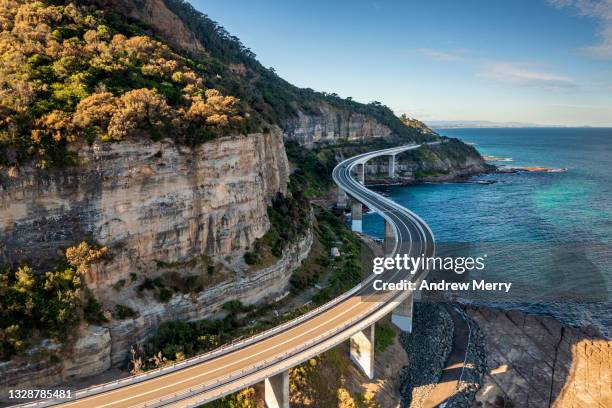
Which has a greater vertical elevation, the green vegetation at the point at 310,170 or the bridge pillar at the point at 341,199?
the green vegetation at the point at 310,170

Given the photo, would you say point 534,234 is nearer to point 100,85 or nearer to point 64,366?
point 100,85

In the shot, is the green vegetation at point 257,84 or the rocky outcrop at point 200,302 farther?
the green vegetation at point 257,84

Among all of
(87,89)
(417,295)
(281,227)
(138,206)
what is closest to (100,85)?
(87,89)

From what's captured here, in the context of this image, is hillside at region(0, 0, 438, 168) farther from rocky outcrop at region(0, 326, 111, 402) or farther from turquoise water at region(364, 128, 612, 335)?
turquoise water at region(364, 128, 612, 335)

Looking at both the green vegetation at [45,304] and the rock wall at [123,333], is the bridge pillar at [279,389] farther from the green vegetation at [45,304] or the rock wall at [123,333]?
the green vegetation at [45,304]

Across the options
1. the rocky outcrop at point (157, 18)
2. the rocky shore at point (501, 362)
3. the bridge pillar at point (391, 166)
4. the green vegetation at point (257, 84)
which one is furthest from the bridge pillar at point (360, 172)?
the rocky shore at point (501, 362)

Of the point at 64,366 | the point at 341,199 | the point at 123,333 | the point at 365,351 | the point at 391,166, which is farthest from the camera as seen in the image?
the point at 391,166
